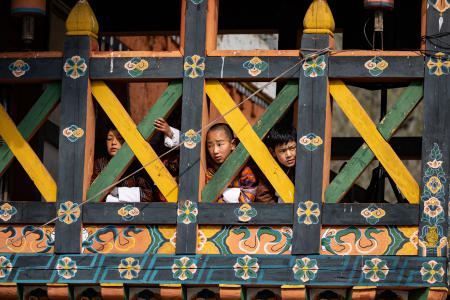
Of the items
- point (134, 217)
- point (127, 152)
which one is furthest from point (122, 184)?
point (134, 217)

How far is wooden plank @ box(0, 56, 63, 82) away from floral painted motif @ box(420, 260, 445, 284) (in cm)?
288

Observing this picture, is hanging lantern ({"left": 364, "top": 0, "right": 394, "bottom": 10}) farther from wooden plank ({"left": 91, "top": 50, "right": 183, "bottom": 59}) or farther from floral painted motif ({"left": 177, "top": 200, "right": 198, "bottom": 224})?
floral painted motif ({"left": 177, "top": 200, "right": 198, "bottom": 224})

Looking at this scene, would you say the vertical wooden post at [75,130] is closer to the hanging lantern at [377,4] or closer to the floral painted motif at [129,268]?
the floral painted motif at [129,268]

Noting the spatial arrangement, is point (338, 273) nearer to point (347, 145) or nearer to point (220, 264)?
point (220, 264)

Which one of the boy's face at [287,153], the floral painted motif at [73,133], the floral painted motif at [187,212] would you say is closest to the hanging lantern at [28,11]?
the floral painted motif at [73,133]

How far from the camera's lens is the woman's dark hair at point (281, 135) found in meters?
8.15

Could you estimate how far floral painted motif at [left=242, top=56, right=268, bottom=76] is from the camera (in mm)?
7793

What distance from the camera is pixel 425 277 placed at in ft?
24.3

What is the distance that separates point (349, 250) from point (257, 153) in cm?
91

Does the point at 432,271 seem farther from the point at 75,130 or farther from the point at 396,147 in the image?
the point at 396,147

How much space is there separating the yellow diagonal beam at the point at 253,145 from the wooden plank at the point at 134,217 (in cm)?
66

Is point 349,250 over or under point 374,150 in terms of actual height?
under

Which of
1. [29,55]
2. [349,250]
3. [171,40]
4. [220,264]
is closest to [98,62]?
[29,55]

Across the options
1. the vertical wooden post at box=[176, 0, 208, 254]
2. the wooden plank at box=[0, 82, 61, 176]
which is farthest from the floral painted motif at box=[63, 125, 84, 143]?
the vertical wooden post at box=[176, 0, 208, 254]
